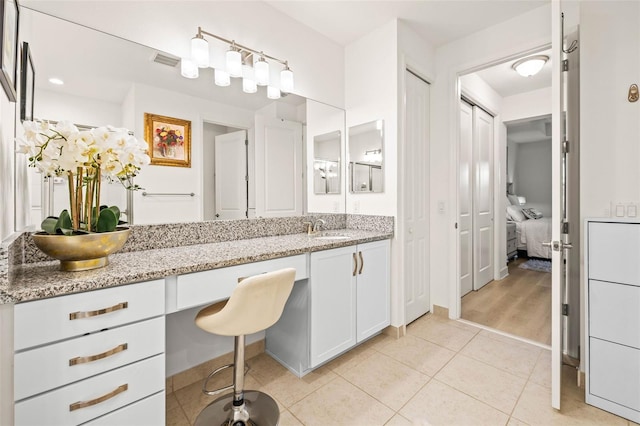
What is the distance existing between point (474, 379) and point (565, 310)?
840mm

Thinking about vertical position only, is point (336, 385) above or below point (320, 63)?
below

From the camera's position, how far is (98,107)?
150 centimetres

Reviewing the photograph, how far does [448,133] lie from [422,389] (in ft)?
7.21

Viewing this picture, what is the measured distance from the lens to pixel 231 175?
201 cm

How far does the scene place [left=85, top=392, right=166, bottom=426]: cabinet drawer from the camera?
106 centimetres

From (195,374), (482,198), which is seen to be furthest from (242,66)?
(482,198)

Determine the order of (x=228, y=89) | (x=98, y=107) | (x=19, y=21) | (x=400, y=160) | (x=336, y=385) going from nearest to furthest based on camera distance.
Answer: (x=19, y=21), (x=98, y=107), (x=336, y=385), (x=228, y=89), (x=400, y=160)

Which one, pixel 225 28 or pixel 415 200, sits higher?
pixel 225 28

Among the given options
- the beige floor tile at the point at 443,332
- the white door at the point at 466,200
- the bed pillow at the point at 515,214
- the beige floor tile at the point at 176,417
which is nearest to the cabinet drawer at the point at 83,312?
the beige floor tile at the point at 176,417

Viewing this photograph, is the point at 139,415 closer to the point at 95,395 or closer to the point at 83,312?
the point at 95,395

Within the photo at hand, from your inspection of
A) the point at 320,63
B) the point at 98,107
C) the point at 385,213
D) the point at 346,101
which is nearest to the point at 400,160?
the point at 385,213

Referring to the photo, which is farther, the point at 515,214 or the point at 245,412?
the point at 515,214

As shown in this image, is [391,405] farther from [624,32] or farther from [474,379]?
[624,32]

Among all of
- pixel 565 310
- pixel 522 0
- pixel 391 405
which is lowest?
pixel 391 405
